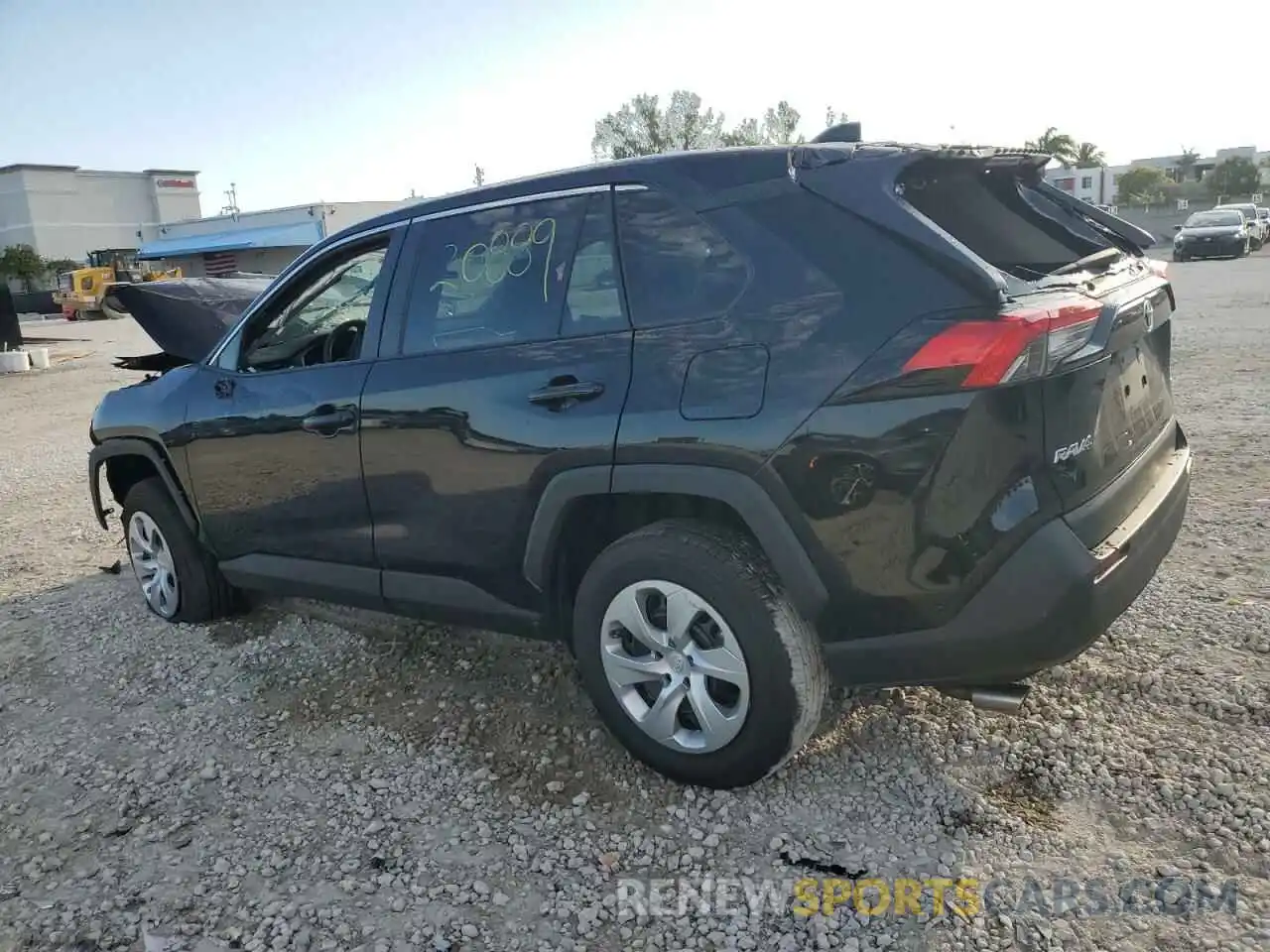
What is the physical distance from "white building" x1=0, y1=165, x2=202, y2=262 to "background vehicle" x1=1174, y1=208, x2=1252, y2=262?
6585 centimetres

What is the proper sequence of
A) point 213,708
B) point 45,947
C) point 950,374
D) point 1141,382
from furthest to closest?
1. point 213,708
2. point 1141,382
3. point 45,947
4. point 950,374

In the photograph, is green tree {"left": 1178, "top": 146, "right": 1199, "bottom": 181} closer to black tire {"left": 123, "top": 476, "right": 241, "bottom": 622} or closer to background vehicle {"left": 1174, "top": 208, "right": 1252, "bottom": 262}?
background vehicle {"left": 1174, "top": 208, "right": 1252, "bottom": 262}

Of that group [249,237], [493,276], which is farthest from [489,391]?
[249,237]

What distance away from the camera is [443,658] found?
161 inches

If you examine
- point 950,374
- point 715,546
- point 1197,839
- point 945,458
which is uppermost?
point 950,374

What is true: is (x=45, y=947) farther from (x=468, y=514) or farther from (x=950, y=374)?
(x=950, y=374)

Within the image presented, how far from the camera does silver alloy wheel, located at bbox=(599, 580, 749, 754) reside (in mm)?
2807

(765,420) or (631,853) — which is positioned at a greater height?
(765,420)

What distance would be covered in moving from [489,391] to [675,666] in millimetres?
1063

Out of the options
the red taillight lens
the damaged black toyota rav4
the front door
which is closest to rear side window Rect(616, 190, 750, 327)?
the damaged black toyota rav4

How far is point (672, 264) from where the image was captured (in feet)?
9.47

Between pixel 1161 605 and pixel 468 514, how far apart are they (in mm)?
2876

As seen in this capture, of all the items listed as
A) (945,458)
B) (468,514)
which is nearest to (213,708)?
(468,514)

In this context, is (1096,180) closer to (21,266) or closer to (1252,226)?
(1252,226)
